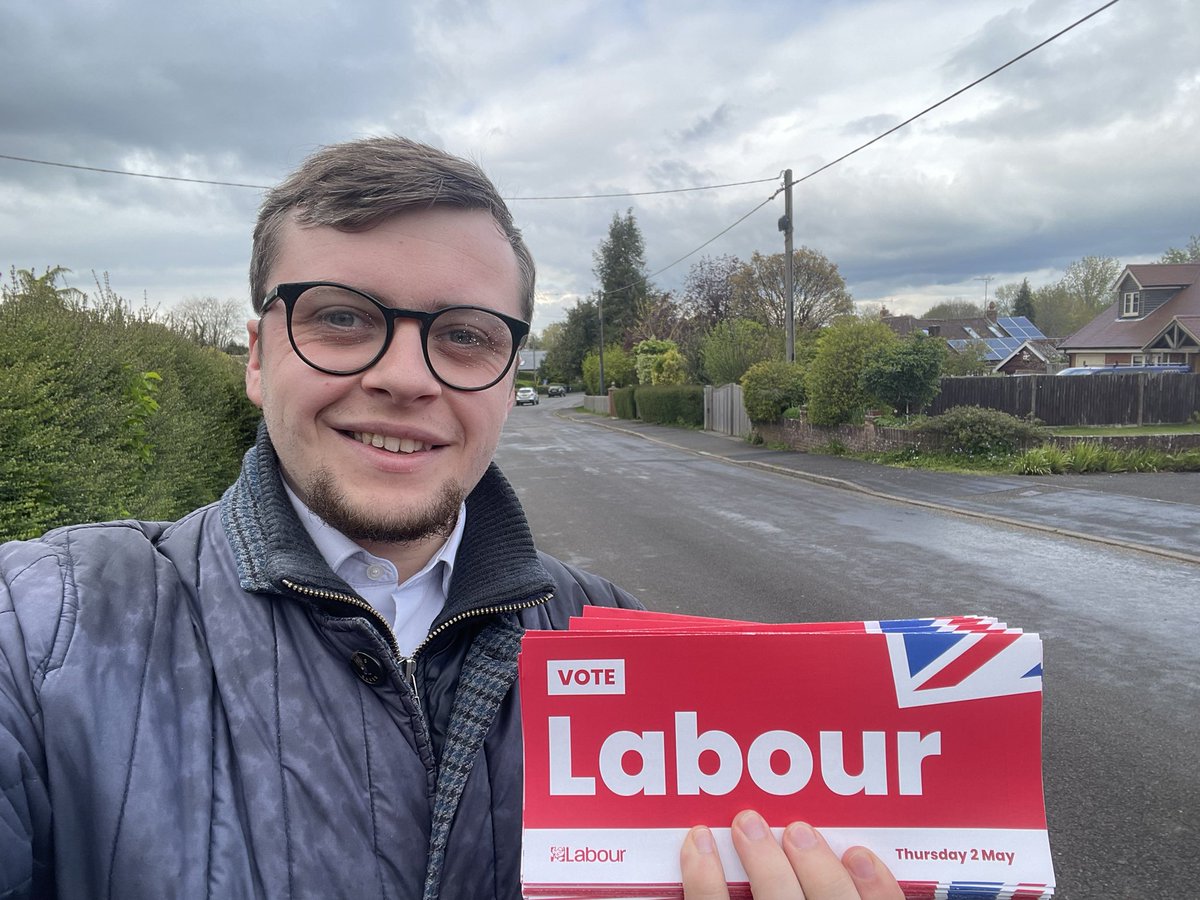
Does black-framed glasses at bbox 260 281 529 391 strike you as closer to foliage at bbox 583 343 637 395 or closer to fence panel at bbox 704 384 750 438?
fence panel at bbox 704 384 750 438

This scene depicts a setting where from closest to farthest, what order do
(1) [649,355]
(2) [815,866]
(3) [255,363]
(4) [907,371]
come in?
(2) [815,866] → (3) [255,363] → (4) [907,371] → (1) [649,355]

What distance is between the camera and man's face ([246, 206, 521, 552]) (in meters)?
1.37

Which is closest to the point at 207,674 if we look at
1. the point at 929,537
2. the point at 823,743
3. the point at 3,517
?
the point at 823,743

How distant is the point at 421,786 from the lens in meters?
1.21

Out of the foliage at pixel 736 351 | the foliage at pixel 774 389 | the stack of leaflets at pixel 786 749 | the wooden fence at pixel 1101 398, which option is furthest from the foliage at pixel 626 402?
the stack of leaflets at pixel 786 749

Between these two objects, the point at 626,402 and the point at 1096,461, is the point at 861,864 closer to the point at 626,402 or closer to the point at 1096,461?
the point at 1096,461

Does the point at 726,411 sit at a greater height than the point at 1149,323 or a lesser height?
lesser

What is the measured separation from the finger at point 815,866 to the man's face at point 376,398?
2.49 feet

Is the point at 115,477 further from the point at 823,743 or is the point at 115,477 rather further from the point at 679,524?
the point at 679,524

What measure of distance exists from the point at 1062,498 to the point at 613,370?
43342mm

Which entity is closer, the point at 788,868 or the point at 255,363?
the point at 788,868

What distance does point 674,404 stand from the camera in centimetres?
3591

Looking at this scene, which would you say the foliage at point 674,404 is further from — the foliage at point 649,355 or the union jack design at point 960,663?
the union jack design at point 960,663

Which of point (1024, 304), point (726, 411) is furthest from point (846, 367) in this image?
point (1024, 304)
